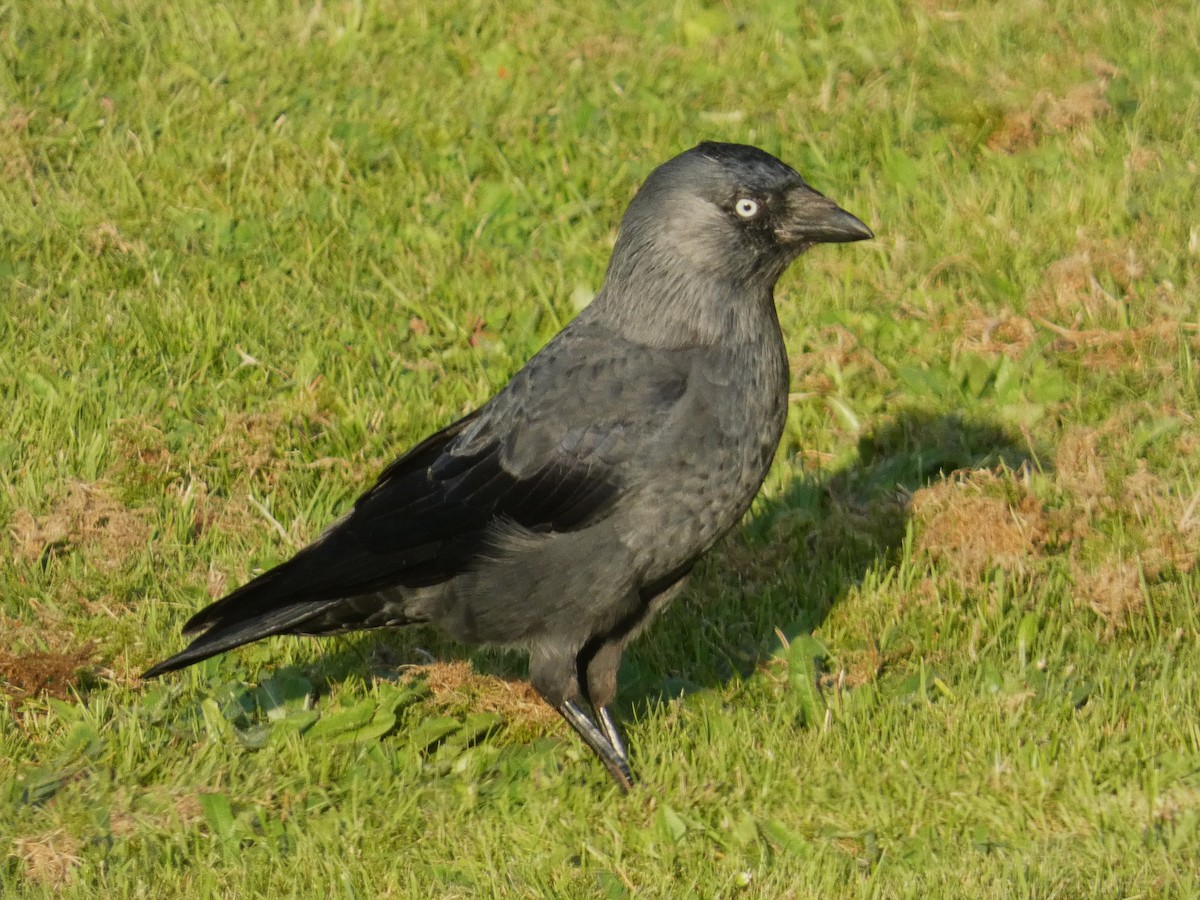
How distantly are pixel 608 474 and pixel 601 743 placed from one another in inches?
30.0

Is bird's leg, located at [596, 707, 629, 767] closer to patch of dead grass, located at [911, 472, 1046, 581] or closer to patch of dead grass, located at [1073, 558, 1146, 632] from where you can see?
patch of dead grass, located at [911, 472, 1046, 581]

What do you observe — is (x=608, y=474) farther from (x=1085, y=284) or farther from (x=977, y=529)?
(x=1085, y=284)

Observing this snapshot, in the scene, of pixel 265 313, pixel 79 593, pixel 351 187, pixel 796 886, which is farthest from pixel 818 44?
pixel 796 886

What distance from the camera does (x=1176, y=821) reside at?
4.06 metres

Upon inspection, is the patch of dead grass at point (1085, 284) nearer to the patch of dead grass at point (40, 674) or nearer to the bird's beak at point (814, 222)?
the bird's beak at point (814, 222)

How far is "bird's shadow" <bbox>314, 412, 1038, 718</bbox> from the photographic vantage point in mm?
5066

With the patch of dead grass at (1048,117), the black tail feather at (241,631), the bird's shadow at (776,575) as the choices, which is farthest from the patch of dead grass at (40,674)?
the patch of dead grass at (1048,117)

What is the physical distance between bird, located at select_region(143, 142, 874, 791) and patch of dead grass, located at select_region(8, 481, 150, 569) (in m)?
0.76

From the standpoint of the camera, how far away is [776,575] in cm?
537

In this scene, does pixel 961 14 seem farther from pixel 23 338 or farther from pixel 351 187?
pixel 23 338

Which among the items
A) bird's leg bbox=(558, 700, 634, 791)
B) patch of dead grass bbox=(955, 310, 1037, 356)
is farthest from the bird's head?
patch of dead grass bbox=(955, 310, 1037, 356)

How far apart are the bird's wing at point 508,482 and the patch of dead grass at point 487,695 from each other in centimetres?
41

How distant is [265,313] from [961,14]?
12.8 feet

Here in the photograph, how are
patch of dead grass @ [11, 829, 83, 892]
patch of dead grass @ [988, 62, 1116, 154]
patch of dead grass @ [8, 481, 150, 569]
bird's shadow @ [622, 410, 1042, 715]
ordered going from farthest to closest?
1. patch of dead grass @ [988, 62, 1116, 154]
2. patch of dead grass @ [8, 481, 150, 569]
3. bird's shadow @ [622, 410, 1042, 715]
4. patch of dead grass @ [11, 829, 83, 892]
